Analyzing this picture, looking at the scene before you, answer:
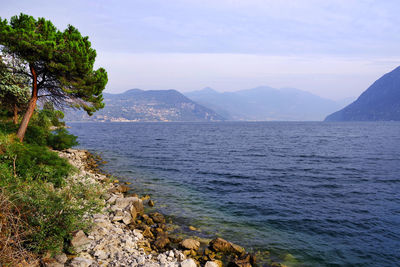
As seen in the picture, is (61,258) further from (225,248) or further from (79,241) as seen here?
(225,248)

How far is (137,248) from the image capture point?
399 inches

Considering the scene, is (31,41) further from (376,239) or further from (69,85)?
(376,239)

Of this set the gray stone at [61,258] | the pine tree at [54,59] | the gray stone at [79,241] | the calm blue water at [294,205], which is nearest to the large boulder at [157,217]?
the calm blue water at [294,205]

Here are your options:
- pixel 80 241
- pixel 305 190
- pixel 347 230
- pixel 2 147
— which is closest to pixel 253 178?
pixel 305 190

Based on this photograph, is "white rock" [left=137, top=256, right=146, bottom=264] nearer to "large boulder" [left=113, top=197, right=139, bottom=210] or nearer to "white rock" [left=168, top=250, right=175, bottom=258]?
"white rock" [left=168, top=250, right=175, bottom=258]

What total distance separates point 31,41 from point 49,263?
15.8m

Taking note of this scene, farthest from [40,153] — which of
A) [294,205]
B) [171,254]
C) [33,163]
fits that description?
[294,205]

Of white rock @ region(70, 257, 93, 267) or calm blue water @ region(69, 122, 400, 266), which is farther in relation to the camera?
calm blue water @ region(69, 122, 400, 266)

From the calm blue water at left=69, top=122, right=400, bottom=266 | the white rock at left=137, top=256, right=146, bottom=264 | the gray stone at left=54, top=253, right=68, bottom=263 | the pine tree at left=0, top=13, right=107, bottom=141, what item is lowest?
the calm blue water at left=69, top=122, right=400, bottom=266

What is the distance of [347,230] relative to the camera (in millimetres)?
13766

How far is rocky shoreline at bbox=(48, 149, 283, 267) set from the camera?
8.70m

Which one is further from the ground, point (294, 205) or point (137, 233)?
point (137, 233)

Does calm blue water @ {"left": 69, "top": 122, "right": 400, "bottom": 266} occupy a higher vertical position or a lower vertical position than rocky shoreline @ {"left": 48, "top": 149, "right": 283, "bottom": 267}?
lower

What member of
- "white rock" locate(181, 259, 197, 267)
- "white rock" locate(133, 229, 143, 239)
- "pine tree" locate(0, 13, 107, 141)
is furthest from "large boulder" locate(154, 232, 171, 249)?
"pine tree" locate(0, 13, 107, 141)
